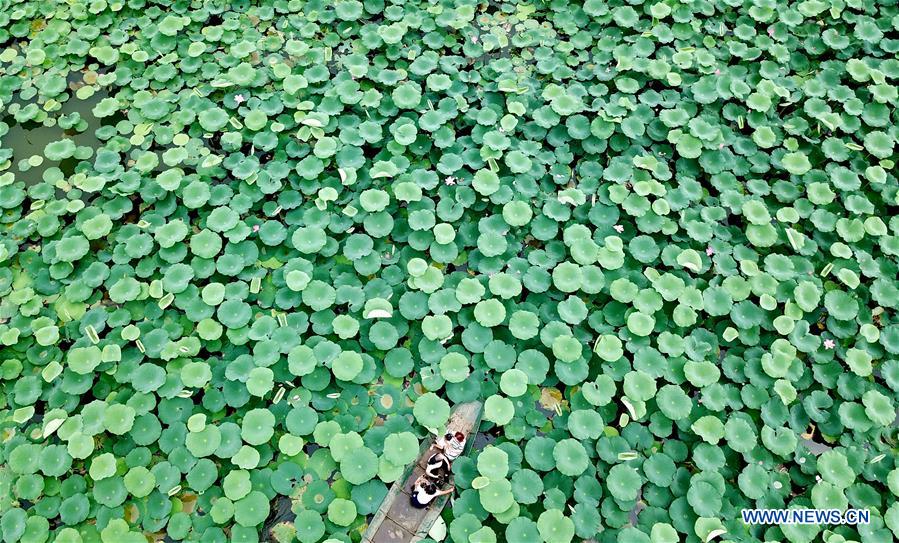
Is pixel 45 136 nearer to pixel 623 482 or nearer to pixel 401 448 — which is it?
pixel 401 448

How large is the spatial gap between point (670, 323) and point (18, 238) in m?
5.59

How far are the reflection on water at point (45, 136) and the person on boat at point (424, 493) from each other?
172 inches

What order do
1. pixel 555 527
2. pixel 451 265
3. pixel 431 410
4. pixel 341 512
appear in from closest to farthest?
pixel 555 527 → pixel 341 512 → pixel 431 410 → pixel 451 265

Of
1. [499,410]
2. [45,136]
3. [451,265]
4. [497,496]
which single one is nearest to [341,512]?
[497,496]

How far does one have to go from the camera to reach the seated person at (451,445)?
14.1ft

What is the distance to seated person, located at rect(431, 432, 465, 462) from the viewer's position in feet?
14.1

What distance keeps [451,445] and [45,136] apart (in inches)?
198

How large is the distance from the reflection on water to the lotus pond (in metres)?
0.03

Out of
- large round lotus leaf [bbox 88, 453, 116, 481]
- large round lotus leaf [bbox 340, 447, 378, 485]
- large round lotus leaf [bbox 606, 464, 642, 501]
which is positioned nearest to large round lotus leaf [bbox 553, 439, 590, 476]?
Answer: large round lotus leaf [bbox 606, 464, 642, 501]

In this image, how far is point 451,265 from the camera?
5.25 meters

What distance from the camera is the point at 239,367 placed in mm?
4570

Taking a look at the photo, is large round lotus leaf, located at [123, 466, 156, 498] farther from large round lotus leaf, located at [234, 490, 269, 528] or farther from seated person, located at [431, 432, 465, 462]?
seated person, located at [431, 432, 465, 462]

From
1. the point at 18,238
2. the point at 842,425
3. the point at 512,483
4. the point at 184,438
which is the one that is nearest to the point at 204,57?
the point at 18,238

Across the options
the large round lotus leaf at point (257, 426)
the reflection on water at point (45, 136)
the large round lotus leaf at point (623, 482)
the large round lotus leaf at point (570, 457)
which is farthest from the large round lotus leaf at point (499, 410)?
the reflection on water at point (45, 136)
